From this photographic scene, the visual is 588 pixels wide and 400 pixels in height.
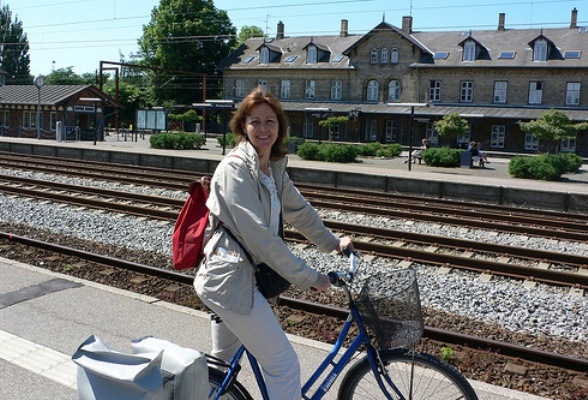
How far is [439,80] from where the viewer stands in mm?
51406

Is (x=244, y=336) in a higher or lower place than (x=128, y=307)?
higher

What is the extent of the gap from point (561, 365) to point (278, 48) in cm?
5768

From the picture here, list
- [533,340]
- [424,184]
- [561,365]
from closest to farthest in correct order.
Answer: [561,365] → [533,340] → [424,184]

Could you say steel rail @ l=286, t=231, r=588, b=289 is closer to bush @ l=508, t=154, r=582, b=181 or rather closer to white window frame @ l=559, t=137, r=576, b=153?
bush @ l=508, t=154, r=582, b=181

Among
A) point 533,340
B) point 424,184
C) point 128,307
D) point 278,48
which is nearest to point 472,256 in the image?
point 533,340

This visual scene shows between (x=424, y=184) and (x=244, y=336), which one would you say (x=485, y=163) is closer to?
(x=424, y=184)

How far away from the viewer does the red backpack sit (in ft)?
10.5

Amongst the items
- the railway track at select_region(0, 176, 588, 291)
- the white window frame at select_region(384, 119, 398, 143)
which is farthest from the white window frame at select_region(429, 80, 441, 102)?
the railway track at select_region(0, 176, 588, 291)

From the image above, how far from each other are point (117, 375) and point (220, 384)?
711 mm

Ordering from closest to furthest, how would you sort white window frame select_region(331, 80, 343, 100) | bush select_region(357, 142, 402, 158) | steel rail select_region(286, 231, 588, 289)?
steel rail select_region(286, 231, 588, 289)
bush select_region(357, 142, 402, 158)
white window frame select_region(331, 80, 343, 100)

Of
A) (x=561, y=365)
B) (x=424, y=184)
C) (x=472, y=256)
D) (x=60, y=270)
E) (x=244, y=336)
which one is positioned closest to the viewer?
(x=244, y=336)

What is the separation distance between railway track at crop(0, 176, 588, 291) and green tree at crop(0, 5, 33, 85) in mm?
88932

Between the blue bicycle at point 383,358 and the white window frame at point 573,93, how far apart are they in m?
47.9

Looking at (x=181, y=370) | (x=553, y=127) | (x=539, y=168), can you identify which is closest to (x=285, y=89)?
(x=553, y=127)
